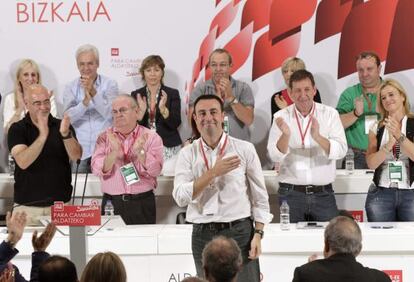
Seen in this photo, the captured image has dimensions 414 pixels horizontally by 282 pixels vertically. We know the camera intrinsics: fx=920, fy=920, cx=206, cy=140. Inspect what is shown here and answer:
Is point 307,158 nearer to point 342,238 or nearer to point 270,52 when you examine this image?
point 342,238

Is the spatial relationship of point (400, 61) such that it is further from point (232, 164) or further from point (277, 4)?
point (232, 164)

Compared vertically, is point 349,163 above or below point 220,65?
below

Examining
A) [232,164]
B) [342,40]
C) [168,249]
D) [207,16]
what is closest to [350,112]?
[342,40]

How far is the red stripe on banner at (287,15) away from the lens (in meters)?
8.44

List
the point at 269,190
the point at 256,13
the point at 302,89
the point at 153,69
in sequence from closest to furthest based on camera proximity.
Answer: the point at 302,89 < the point at 269,190 < the point at 153,69 < the point at 256,13

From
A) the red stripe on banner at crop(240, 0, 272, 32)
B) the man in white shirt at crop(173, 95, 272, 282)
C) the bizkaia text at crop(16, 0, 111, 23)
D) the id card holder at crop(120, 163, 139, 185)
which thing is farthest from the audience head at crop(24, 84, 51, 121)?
the red stripe on banner at crop(240, 0, 272, 32)

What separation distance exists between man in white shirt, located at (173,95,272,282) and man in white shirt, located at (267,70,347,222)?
43.6 inches

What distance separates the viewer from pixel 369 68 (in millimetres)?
7434

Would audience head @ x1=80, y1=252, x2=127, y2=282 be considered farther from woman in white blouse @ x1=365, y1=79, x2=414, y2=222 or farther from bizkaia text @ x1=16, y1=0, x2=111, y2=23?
bizkaia text @ x1=16, y1=0, x2=111, y2=23

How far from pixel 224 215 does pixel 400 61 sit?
3.92 metres

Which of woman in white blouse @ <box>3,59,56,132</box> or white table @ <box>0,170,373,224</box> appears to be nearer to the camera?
white table @ <box>0,170,373,224</box>

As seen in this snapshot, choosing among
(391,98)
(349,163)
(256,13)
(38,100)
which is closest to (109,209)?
(38,100)

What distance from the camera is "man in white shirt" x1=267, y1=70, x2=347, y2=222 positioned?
244 inches

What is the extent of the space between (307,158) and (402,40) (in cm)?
262
